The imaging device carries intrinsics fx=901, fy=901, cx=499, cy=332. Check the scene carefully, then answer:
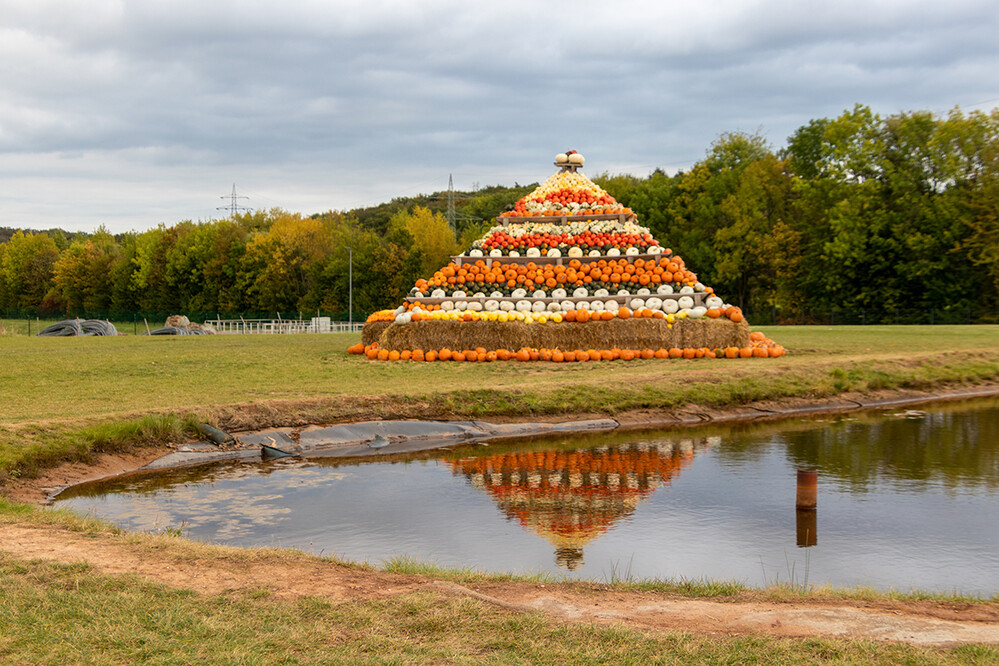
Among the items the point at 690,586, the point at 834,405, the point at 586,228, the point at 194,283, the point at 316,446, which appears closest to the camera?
the point at 690,586

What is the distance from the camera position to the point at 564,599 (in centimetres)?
610

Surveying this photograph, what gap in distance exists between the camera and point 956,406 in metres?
18.5

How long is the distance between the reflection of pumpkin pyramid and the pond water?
28 millimetres

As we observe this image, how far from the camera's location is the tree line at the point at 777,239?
168 ft

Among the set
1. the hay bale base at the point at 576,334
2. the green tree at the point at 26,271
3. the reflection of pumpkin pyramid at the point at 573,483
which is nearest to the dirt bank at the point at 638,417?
the reflection of pumpkin pyramid at the point at 573,483

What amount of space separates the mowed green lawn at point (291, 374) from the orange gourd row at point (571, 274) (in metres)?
3.52

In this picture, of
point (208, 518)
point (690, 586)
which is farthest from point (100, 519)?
point (690, 586)

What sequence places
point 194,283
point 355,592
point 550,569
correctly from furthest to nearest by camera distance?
1. point 194,283
2. point 550,569
3. point 355,592

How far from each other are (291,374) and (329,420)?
5048mm

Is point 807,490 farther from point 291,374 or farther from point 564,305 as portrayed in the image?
point 564,305

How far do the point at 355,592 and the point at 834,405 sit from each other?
14368 mm

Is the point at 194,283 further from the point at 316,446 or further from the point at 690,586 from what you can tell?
the point at 690,586

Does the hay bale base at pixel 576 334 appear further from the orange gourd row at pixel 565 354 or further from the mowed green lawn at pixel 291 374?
the mowed green lawn at pixel 291 374

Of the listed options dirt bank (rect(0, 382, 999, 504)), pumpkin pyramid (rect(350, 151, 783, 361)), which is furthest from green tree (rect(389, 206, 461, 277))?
dirt bank (rect(0, 382, 999, 504))
